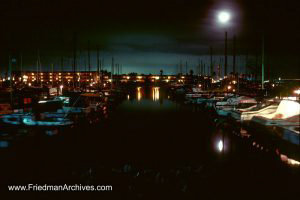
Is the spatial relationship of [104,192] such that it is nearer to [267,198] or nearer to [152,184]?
[152,184]

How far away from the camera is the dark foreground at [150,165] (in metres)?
13.5

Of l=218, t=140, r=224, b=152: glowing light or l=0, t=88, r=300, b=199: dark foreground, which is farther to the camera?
l=218, t=140, r=224, b=152: glowing light

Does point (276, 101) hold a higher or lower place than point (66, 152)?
higher

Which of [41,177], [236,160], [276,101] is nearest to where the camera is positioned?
[41,177]

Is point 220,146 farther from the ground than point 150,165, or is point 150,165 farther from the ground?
point 220,146

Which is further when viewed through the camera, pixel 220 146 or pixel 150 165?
pixel 220 146

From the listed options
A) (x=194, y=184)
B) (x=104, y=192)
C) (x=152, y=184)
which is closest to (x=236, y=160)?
(x=194, y=184)

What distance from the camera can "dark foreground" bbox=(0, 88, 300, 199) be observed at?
13523 mm

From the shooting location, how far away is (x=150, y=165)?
17.6m

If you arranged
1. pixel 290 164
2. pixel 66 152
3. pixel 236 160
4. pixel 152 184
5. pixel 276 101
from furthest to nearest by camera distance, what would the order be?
pixel 276 101
pixel 66 152
pixel 236 160
pixel 290 164
pixel 152 184

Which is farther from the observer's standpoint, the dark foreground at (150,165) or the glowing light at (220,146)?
the glowing light at (220,146)

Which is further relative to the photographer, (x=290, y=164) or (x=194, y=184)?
(x=290, y=164)

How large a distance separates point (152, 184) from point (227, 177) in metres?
3.53

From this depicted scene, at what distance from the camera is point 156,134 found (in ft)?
94.3
